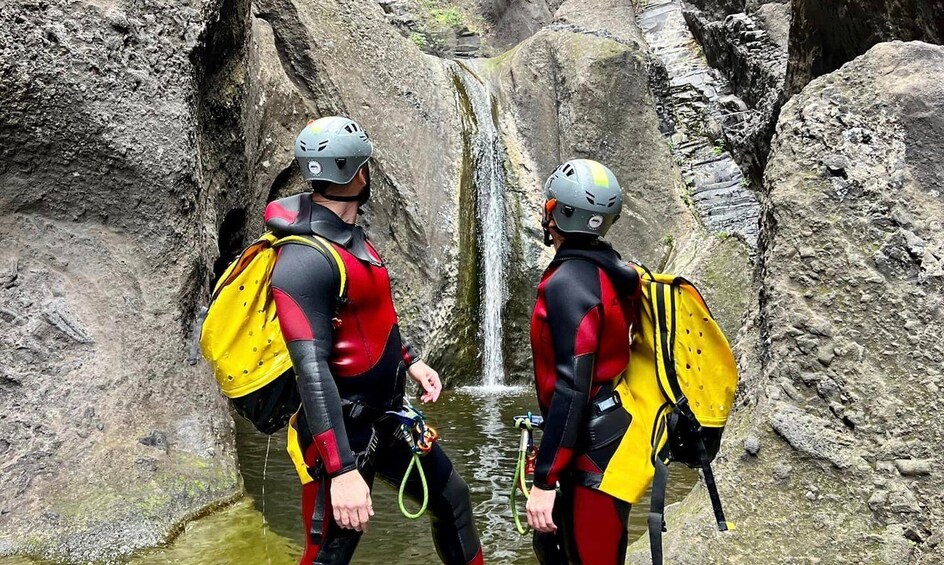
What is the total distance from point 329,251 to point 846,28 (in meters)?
5.90

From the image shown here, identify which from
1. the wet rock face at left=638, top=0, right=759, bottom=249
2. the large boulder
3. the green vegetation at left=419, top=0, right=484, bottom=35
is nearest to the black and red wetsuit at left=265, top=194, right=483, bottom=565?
the large boulder

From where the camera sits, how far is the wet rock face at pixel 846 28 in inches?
221

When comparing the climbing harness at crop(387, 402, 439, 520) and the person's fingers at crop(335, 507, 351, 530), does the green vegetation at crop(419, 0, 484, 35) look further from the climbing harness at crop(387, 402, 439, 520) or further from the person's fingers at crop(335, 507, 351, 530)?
the person's fingers at crop(335, 507, 351, 530)

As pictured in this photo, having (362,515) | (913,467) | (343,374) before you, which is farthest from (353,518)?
(913,467)

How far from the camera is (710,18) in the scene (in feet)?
49.5

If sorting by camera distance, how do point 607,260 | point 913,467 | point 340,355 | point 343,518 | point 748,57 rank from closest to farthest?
point 343,518 → point 607,260 → point 340,355 → point 913,467 → point 748,57

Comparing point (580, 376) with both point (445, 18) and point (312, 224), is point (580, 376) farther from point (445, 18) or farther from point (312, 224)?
point (445, 18)

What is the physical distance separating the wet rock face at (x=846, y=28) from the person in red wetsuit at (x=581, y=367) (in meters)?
4.31

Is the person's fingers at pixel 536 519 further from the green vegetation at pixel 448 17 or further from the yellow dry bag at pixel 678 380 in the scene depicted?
the green vegetation at pixel 448 17

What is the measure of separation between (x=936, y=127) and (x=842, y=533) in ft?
6.57

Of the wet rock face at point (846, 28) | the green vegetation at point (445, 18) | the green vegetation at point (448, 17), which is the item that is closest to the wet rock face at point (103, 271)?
the wet rock face at point (846, 28)

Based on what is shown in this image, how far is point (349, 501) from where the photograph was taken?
2463 millimetres

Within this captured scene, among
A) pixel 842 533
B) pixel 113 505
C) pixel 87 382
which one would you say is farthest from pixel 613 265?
pixel 87 382

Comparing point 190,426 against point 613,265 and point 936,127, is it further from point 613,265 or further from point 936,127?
point 936,127
